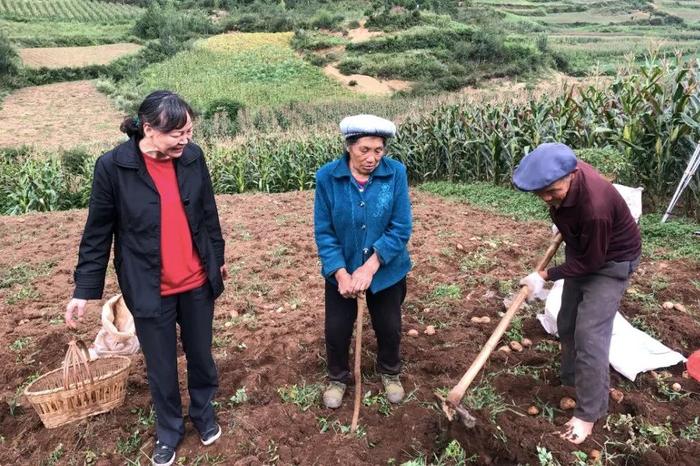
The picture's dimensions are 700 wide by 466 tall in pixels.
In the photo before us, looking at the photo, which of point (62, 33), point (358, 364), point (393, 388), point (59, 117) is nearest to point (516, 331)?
point (393, 388)

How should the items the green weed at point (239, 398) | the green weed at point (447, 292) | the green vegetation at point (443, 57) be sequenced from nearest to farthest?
Result: 1. the green weed at point (239, 398)
2. the green weed at point (447, 292)
3. the green vegetation at point (443, 57)

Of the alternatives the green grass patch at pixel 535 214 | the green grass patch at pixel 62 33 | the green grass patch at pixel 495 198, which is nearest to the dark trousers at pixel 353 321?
the green grass patch at pixel 535 214

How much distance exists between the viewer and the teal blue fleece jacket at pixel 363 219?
91.9 inches

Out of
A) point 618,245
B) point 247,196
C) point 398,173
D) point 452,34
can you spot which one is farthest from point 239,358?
point 452,34

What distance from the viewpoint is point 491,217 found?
21.3 feet

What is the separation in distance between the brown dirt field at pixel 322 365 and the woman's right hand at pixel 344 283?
70 cm

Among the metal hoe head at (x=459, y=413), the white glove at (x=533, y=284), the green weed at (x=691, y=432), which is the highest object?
the white glove at (x=533, y=284)

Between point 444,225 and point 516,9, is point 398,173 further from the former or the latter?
point 516,9

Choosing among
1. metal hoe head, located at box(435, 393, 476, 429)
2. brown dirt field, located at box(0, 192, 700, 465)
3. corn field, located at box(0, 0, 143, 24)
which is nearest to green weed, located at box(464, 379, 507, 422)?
brown dirt field, located at box(0, 192, 700, 465)

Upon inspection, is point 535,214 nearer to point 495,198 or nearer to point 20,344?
point 495,198

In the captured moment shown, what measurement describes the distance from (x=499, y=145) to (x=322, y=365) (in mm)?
5716

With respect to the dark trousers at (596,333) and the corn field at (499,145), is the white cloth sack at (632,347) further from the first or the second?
the corn field at (499,145)

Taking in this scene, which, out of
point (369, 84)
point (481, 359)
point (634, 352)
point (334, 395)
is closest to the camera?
point (481, 359)

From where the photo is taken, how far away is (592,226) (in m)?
2.07
